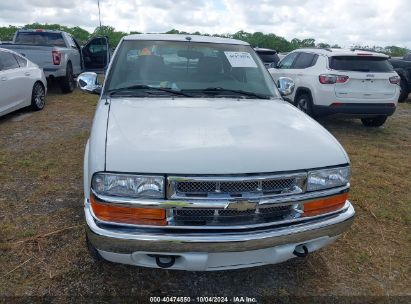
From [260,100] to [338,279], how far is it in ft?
5.36

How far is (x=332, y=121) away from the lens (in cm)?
905

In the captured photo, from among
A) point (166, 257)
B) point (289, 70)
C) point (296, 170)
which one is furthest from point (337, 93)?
point (166, 257)

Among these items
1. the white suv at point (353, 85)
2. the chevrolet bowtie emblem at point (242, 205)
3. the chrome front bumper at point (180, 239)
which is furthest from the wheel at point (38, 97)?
the chevrolet bowtie emblem at point (242, 205)

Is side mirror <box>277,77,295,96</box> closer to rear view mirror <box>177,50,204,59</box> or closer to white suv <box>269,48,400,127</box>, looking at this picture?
rear view mirror <box>177,50,204,59</box>

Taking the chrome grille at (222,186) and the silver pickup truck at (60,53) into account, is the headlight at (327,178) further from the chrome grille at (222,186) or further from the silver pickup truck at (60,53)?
the silver pickup truck at (60,53)

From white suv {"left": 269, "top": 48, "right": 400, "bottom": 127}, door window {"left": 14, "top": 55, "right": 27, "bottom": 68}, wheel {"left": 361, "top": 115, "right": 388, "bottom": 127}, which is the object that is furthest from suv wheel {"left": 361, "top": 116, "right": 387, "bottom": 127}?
door window {"left": 14, "top": 55, "right": 27, "bottom": 68}

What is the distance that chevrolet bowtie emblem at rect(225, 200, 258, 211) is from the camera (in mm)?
2273

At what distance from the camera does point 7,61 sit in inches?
301

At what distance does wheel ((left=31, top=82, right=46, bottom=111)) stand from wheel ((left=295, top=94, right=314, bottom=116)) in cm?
578

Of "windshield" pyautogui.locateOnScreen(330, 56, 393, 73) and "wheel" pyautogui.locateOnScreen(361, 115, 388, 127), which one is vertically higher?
"windshield" pyautogui.locateOnScreen(330, 56, 393, 73)

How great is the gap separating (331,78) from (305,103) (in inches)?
34.4

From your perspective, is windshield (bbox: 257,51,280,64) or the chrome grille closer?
the chrome grille

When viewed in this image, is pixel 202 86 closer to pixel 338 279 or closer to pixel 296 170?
pixel 296 170

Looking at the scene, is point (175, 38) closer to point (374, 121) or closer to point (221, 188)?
point (221, 188)
